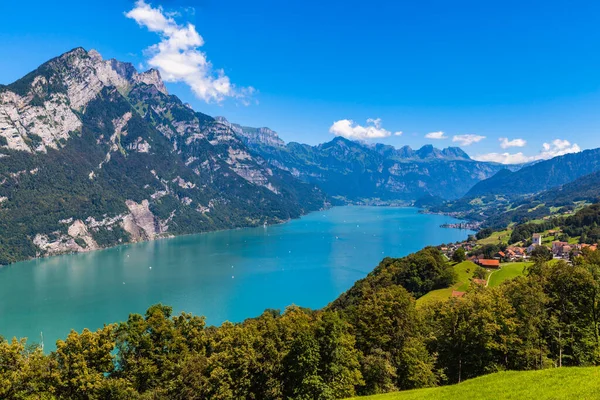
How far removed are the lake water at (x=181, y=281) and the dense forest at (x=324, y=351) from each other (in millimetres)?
53493

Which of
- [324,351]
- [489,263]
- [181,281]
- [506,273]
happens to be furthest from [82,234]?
[324,351]

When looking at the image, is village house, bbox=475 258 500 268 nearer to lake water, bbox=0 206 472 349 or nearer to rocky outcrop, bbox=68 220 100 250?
lake water, bbox=0 206 472 349

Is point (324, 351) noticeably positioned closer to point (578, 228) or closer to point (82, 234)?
point (578, 228)

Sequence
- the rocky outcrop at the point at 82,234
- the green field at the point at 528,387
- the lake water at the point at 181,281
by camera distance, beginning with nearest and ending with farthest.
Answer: the green field at the point at 528,387 → the lake water at the point at 181,281 → the rocky outcrop at the point at 82,234

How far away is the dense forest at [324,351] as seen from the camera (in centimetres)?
1978

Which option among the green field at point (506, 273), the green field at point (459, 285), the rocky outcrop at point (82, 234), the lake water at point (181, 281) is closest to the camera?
the green field at point (459, 285)

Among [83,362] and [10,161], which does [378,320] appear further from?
[10,161]

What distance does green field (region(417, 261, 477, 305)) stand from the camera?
49869 mm

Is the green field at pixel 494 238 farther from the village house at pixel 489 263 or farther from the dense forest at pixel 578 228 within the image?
the village house at pixel 489 263

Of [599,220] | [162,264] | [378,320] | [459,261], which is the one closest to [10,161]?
[162,264]

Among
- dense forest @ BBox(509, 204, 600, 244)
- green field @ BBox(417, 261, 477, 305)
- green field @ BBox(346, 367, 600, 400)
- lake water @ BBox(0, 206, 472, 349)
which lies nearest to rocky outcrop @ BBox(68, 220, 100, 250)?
lake water @ BBox(0, 206, 472, 349)

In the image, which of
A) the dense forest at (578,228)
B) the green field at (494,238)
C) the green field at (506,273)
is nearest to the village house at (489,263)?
the green field at (506,273)

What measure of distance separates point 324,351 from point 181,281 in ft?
311

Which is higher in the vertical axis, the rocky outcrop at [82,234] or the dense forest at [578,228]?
the dense forest at [578,228]
